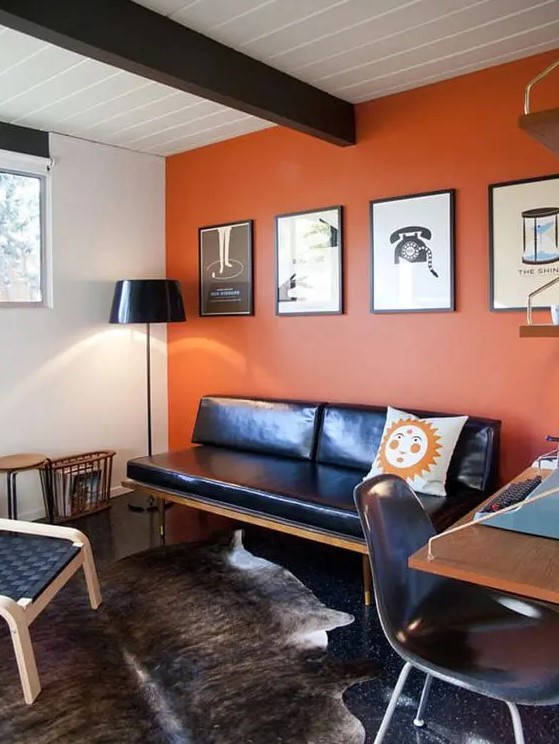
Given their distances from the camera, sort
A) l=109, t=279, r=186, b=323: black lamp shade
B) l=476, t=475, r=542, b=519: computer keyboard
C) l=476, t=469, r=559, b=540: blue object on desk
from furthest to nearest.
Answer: l=109, t=279, r=186, b=323: black lamp shade, l=476, t=475, r=542, b=519: computer keyboard, l=476, t=469, r=559, b=540: blue object on desk

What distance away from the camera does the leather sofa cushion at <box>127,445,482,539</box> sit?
2.68 meters

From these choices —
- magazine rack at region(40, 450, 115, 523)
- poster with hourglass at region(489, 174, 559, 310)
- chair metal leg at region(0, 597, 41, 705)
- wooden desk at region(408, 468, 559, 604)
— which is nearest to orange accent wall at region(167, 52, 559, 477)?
poster with hourglass at region(489, 174, 559, 310)

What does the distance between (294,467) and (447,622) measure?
1772 millimetres

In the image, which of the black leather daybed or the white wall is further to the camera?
the white wall

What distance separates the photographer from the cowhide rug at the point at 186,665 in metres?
1.91

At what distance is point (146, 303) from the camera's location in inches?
155

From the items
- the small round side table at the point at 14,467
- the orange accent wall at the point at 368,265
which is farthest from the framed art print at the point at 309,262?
the small round side table at the point at 14,467

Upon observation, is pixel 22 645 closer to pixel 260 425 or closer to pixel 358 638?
pixel 358 638

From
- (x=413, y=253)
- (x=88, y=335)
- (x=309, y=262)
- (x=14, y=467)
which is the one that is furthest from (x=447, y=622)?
(x=88, y=335)

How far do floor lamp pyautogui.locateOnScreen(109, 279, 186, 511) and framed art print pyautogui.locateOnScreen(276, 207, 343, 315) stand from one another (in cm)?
70

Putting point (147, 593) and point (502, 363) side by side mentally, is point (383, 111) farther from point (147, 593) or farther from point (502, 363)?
point (147, 593)

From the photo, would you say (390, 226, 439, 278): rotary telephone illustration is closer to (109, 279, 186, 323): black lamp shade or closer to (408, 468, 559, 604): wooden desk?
(109, 279, 186, 323): black lamp shade

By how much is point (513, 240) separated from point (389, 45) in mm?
1064

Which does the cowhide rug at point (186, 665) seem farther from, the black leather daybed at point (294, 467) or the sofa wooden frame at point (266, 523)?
the black leather daybed at point (294, 467)
